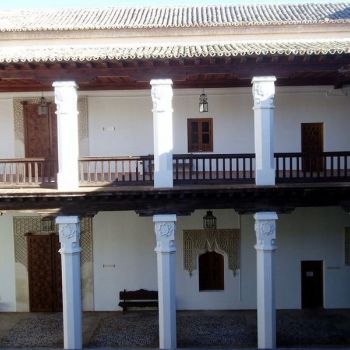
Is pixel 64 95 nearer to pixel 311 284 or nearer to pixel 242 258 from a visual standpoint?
pixel 242 258

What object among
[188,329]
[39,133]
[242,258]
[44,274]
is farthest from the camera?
[44,274]

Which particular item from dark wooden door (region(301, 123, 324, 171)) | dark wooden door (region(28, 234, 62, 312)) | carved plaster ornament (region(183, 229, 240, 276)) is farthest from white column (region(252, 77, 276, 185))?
dark wooden door (region(28, 234, 62, 312))

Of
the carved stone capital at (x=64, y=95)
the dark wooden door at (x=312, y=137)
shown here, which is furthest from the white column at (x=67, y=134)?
the dark wooden door at (x=312, y=137)

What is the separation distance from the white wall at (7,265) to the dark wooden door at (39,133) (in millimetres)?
1853

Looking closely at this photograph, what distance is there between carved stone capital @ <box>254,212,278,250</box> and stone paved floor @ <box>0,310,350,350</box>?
2217 mm

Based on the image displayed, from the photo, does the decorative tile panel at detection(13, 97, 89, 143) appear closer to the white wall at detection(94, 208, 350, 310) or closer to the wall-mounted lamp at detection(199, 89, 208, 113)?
the white wall at detection(94, 208, 350, 310)

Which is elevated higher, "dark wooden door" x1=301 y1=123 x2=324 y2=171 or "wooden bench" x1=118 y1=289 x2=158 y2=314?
"dark wooden door" x1=301 y1=123 x2=324 y2=171

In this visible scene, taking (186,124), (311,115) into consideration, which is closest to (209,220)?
(186,124)

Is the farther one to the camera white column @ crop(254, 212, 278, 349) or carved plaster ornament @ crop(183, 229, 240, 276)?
carved plaster ornament @ crop(183, 229, 240, 276)

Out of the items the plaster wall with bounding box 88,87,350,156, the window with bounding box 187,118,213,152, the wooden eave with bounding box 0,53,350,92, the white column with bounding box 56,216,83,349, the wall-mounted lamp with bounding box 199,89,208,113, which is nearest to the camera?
the wooden eave with bounding box 0,53,350,92

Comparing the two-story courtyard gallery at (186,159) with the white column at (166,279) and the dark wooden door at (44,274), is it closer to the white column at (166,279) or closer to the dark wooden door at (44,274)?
the dark wooden door at (44,274)

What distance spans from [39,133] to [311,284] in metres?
7.55

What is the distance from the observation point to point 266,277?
9039 mm

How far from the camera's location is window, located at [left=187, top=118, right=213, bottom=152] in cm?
1163
